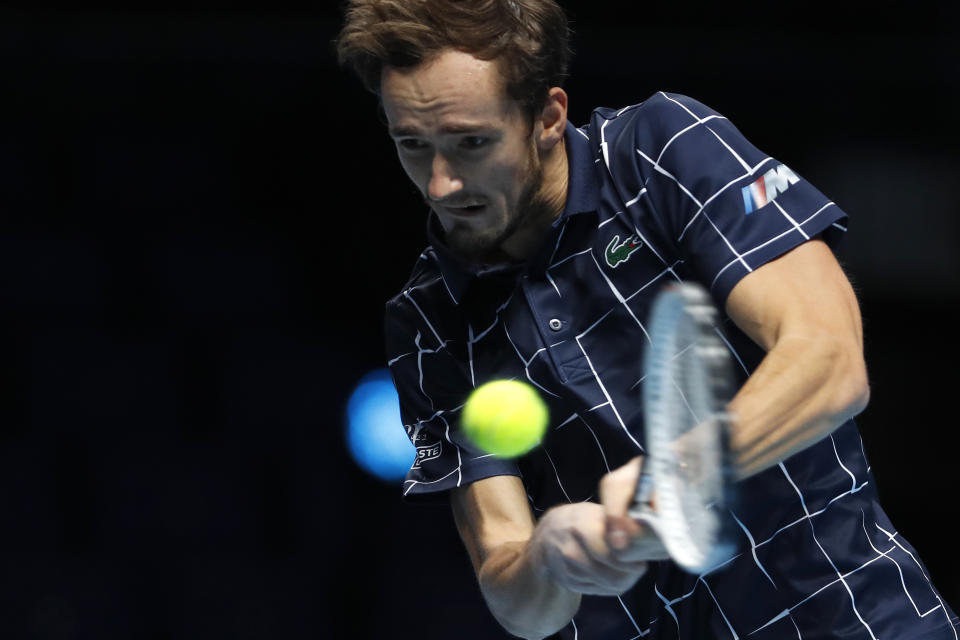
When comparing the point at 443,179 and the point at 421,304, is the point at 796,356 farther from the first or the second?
the point at 421,304

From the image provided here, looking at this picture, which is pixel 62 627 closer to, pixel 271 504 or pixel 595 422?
pixel 271 504

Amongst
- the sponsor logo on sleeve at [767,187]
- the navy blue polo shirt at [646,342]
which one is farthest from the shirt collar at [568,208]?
the sponsor logo on sleeve at [767,187]

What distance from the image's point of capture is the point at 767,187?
1661mm

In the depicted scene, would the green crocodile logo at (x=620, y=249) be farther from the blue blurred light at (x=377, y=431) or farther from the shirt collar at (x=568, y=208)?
the blue blurred light at (x=377, y=431)

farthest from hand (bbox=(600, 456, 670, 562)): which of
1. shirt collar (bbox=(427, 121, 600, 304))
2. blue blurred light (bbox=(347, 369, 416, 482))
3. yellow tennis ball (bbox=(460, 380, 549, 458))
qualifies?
blue blurred light (bbox=(347, 369, 416, 482))

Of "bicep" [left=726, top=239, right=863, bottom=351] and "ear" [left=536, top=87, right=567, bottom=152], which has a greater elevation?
"ear" [left=536, top=87, right=567, bottom=152]

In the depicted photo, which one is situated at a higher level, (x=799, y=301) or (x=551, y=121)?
(x=551, y=121)

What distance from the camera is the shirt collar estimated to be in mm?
1816

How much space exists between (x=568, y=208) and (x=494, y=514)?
0.50 metres

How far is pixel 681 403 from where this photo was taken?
1530 mm

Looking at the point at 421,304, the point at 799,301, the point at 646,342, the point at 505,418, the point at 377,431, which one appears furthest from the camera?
the point at 377,431

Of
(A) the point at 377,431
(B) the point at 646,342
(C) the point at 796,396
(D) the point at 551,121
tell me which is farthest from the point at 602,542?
(A) the point at 377,431

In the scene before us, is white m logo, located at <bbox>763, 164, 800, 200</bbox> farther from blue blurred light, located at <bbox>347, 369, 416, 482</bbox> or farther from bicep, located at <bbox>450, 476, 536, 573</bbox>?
blue blurred light, located at <bbox>347, 369, 416, 482</bbox>

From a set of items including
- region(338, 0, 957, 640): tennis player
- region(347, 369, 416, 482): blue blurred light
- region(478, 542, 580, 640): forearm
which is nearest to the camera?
region(338, 0, 957, 640): tennis player
